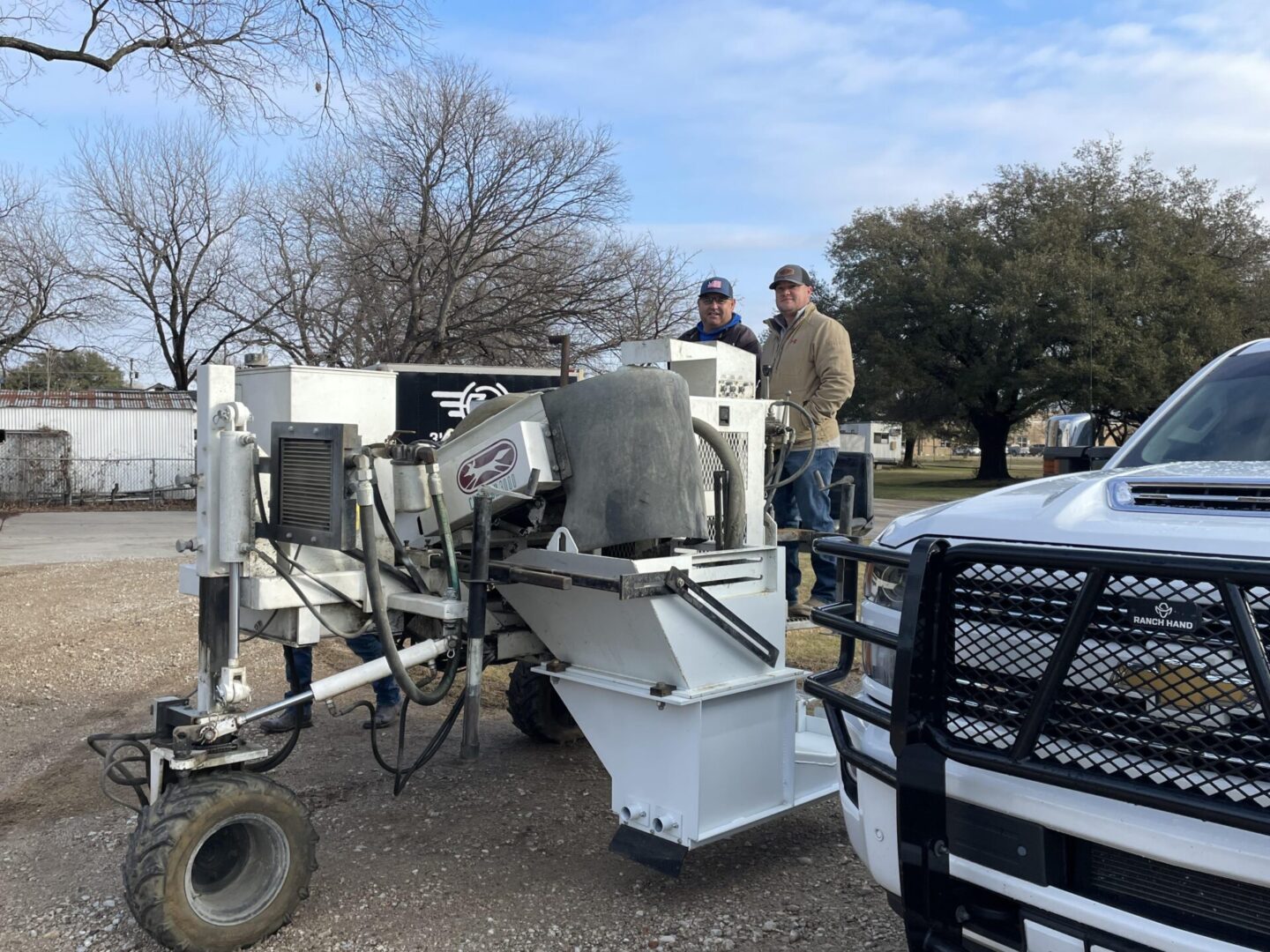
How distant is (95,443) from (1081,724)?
3374cm

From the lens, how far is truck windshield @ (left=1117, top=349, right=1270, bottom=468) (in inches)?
142

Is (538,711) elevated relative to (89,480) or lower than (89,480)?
lower

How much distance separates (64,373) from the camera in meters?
46.4

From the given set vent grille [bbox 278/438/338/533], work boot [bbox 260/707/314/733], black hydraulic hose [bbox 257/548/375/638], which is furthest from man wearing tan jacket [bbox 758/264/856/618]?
vent grille [bbox 278/438/338/533]

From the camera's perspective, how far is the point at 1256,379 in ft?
12.6

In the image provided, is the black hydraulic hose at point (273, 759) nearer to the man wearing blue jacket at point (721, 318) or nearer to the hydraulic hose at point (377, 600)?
the hydraulic hose at point (377, 600)

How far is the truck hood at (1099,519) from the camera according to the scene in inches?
88.8

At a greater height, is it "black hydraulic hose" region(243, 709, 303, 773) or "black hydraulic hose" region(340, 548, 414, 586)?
"black hydraulic hose" region(340, 548, 414, 586)

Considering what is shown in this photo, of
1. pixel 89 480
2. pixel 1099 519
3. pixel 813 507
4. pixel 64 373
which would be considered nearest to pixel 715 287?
pixel 813 507

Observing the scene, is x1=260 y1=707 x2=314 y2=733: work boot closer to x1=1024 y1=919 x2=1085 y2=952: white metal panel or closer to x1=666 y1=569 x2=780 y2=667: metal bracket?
x1=666 y1=569 x2=780 y2=667: metal bracket

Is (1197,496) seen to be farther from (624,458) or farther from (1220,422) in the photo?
(624,458)

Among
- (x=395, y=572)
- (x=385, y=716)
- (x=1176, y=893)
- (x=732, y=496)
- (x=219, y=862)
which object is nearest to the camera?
(x=1176, y=893)

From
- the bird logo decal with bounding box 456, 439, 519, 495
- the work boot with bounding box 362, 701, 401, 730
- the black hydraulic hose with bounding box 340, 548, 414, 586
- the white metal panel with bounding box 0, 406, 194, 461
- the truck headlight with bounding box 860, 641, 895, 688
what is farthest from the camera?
the white metal panel with bounding box 0, 406, 194, 461

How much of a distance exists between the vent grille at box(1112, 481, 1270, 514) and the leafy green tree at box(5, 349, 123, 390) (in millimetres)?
37524
